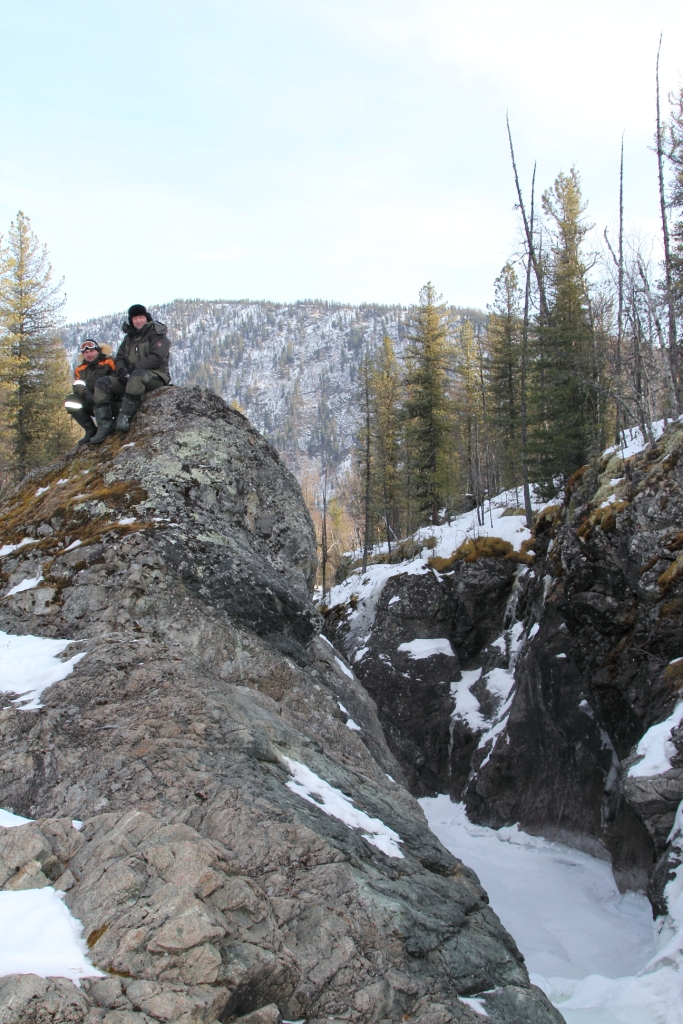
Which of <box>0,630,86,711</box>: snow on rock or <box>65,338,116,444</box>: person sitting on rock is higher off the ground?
<box>65,338,116,444</box>: person sitting on rock

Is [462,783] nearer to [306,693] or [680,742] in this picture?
[680,742]

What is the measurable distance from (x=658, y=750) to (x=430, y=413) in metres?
21.6

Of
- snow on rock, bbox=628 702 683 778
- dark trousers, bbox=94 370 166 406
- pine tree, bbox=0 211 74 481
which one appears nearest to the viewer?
snow on rock, bbox=628 702 683 778

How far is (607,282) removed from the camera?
2438cm

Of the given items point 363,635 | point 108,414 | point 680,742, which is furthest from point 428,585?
point 108,414

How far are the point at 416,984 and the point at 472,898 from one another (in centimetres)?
168

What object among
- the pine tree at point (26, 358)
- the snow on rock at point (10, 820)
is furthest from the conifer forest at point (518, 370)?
the snow on rock at point (10, 820)

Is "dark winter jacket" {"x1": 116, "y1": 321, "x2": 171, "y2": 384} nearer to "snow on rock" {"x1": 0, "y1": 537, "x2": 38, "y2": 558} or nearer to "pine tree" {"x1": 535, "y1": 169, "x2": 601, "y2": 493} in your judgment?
"snow on rock" {"x1": 0, "y1": 537, "x2": 38, "y2": 558}

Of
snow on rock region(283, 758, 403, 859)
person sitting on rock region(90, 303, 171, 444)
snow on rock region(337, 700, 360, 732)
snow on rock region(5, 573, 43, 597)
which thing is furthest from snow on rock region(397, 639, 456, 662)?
snow on rock region(283, 758, 403, 859)

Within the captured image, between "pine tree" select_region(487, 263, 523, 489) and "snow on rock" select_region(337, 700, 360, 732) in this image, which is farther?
"pine tree" select_region(487, 263, 523, 489)

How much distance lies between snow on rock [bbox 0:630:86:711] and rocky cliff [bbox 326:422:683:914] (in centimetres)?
751

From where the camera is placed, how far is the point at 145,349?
9.28m

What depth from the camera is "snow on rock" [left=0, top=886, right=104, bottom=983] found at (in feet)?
8.84

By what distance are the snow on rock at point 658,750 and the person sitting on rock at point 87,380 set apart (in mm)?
9026
